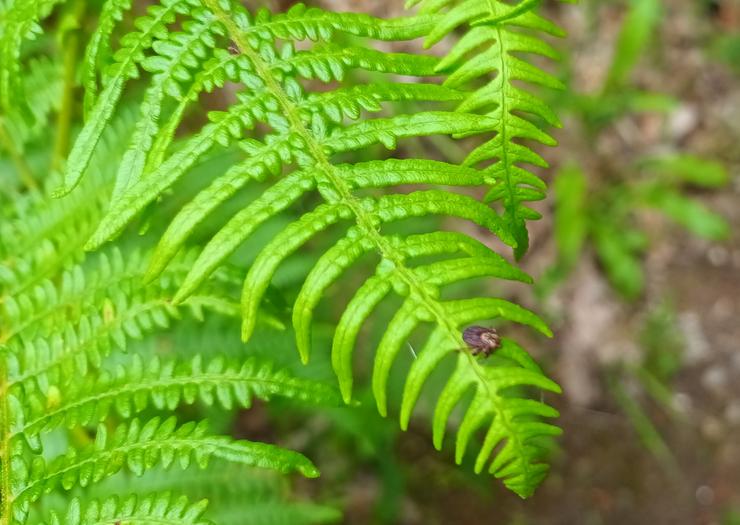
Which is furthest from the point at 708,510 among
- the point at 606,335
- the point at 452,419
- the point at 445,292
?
the point at 445,292

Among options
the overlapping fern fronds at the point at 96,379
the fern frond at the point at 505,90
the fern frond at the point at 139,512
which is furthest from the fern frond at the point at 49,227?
the fern frond at the point at 505,90

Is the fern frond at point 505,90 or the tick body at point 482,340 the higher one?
the fern frond at point 505,90

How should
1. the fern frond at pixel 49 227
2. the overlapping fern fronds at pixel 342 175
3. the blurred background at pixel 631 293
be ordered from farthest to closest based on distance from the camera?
1. the blurred background at pixel 631 293
2. the fern frond at pixel 49 227
3. the overlapping fern fronds at pixel 342 175

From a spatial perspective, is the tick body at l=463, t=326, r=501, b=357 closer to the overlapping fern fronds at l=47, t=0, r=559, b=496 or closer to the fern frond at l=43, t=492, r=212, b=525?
the overlapping fern fronds at l=47, t=0, r=559, b=496

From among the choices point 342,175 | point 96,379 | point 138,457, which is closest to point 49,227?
point 96,379

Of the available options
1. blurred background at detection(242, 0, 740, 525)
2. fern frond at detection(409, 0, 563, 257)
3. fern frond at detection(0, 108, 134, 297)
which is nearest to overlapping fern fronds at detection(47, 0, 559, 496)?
fern frond at detection(409, 0, 563, 257)

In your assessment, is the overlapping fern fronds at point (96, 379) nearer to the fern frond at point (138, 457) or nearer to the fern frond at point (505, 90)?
the fern frond at point (138, 457)

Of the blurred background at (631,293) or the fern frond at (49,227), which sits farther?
the blurred background at (631,293)
